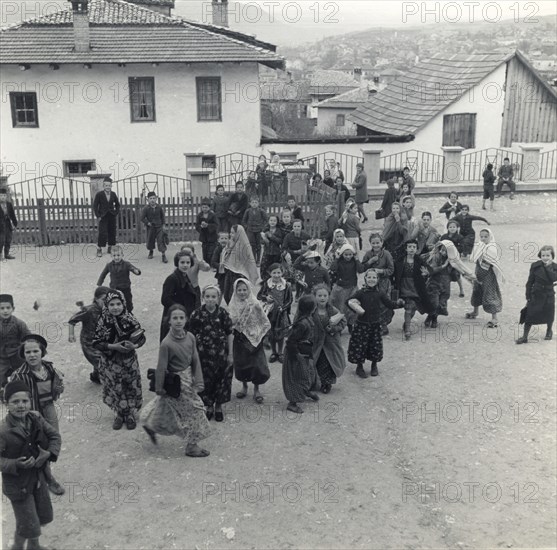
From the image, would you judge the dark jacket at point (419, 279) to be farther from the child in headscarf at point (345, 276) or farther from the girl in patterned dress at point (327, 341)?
the girl in patterned dress at point (327, 341)

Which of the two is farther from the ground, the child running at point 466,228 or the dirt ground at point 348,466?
the child running at point 466,228

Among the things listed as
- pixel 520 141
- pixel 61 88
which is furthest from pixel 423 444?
pixel 520 141

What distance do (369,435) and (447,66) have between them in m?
25.7

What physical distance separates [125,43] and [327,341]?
19903 millimetres

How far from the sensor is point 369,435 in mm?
8258

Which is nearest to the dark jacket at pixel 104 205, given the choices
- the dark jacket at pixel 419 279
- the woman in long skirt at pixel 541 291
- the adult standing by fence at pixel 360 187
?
the adult standing by fence at pixel 360 187

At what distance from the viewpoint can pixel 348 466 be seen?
7.55 metres

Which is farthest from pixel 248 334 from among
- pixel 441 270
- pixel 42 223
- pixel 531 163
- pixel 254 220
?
pixel 531 163

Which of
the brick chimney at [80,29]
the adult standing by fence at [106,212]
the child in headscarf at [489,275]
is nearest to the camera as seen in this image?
the child in headscarf at [489,275]

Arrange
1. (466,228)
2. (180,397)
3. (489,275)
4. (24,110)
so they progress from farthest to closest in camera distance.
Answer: (24,110)
(466,228)
(489,275)
(180,397)

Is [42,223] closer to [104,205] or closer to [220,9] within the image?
[104,205]

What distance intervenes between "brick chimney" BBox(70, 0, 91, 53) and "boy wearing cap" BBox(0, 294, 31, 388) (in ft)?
61.9

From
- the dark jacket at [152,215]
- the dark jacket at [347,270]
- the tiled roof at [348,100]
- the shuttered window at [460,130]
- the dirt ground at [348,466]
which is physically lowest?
the dirt ground at [348,466]

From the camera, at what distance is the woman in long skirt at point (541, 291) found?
10.6 m
